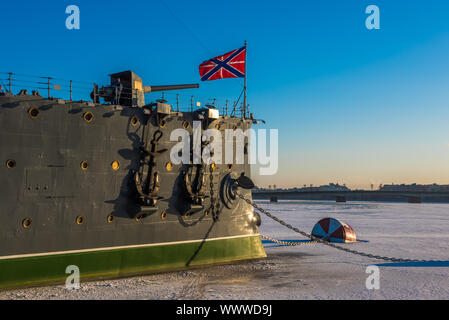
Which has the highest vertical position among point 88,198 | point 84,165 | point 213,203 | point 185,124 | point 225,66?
point 225,66

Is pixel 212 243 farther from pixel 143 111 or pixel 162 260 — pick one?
pixel 143 111

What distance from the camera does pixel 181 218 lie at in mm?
15930

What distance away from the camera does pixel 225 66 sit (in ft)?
60.8

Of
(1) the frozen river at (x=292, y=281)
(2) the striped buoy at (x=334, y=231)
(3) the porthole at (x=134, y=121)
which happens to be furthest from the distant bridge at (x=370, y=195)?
(3) the porthole at (x=134, y=121)

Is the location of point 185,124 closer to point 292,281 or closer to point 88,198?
point 88,198

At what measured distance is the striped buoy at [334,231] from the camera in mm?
23016

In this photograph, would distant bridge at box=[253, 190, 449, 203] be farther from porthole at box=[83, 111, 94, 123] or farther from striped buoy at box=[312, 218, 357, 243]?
porthole at box=[83, 111, 94, 123]

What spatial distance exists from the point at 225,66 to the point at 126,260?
10.2 m

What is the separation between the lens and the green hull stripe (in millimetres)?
12062

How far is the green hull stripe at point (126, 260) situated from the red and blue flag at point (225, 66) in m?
7.95

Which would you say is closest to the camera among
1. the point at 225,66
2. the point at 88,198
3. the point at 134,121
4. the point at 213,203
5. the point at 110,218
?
the point at 88,198

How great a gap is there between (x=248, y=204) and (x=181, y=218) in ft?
14.2

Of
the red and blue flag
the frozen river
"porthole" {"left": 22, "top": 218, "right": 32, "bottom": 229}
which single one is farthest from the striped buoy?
"porthole" {"left": 22, "top": 218, "right": 32, "bottom": 229}

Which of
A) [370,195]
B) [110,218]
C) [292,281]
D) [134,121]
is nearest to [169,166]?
[134,121]
